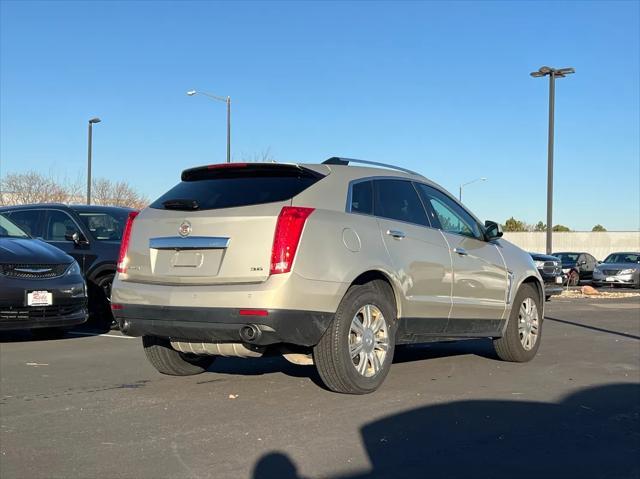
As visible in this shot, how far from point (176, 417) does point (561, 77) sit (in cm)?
2403

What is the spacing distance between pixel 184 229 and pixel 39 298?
12.9 ft

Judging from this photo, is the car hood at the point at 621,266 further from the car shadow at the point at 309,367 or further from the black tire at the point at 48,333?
the black tire at the point at 48,333

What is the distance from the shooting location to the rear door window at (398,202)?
6234 millimetres

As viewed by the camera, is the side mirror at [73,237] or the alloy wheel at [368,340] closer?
the alloy wheel at [368,340]

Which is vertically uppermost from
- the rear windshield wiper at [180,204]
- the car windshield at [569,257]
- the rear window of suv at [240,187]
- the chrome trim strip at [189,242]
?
the rear window of suv at [240,187]

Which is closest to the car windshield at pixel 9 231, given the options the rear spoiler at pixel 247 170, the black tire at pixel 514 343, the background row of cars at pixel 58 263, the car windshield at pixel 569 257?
the background row of cars at pixel 58 263

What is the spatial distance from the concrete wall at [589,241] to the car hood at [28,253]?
49.3m

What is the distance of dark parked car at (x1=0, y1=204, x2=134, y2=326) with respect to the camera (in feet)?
35.1

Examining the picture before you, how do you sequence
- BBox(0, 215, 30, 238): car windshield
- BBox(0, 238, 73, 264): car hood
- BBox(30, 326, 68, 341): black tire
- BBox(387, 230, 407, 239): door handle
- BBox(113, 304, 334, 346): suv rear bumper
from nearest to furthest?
BBox(113, 304, 334, 346): suv rear bumper < BBox(387, 230, 407, 239): door handle < BBox(0, 238, 73, 264): car hood < BBox(0, 215, 30, 238): car windshield < BBox(30, 326, 68, 341): black tire

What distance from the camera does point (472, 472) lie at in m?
3.91

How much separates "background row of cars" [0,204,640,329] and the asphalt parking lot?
883mm

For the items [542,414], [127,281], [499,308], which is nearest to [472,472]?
[542,414]

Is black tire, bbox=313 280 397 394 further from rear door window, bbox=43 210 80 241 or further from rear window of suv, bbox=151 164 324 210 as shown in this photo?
rear door window, bbox=43 210 80 241

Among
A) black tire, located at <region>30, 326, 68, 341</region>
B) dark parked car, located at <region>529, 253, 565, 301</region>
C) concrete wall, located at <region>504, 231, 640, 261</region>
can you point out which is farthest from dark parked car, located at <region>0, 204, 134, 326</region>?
concrete wall, located at <region>504, 231, 640, 261</region>
